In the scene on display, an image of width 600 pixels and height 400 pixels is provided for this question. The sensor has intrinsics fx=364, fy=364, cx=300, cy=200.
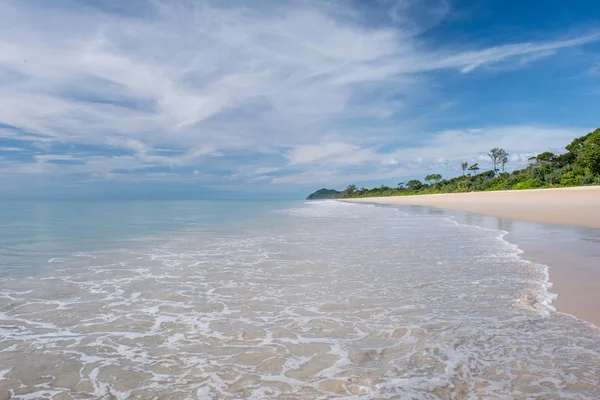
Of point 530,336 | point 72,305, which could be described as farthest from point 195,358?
point 530,336

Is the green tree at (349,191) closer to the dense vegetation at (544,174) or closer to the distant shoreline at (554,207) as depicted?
the dense vegetation at (544,174)

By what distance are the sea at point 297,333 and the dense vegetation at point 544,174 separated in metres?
44.9

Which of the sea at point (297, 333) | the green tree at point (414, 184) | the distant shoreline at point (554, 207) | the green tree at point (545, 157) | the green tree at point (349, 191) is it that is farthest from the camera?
the green tree at point (349, 191)

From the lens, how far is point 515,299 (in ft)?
17.9

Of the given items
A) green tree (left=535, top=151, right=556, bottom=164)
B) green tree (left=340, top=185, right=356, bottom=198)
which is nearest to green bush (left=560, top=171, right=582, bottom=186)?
green tree (left=535, top=151, right=556, bottom=164)

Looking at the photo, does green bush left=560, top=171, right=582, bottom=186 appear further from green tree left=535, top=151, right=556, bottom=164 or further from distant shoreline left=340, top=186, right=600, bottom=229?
green tree left=535, top=151, right=556, bottom=164

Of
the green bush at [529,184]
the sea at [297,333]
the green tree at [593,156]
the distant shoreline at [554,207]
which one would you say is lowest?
the sea at [297,333]

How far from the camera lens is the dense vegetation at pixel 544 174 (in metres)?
42.8

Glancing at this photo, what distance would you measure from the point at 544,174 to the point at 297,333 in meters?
61.8

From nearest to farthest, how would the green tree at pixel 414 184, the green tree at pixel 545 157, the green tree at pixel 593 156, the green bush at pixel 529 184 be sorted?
the green tree at pixel 593 156 < the green bush at pixel 529 184 < the green tree at pixel 545 157 < the green tree at pixel 414 184

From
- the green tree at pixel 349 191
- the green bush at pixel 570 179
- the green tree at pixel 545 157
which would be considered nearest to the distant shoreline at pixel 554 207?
the green bush at pixel 570 179

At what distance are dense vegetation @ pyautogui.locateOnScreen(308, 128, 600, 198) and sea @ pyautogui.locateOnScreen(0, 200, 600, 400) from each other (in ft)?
147

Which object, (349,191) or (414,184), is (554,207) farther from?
(349,191)

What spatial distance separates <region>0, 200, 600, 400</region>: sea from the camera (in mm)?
3213
